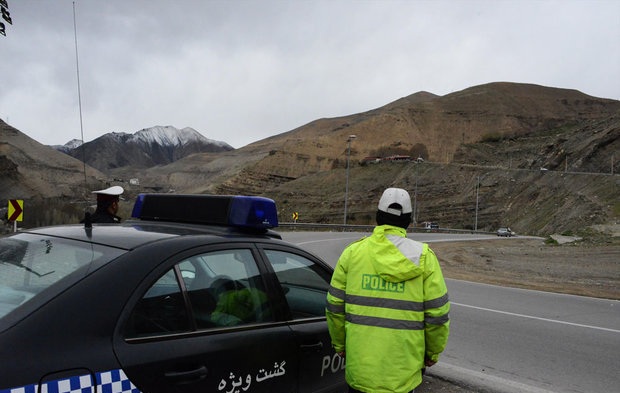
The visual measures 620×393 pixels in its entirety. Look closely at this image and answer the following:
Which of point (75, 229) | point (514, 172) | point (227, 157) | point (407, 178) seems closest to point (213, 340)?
point (75, 229)

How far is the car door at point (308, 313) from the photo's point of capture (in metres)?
3.21

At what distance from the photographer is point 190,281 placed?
108 inches

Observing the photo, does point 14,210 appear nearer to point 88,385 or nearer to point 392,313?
point 88,385

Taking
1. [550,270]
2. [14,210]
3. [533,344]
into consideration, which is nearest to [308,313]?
[533,344]

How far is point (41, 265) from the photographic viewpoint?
8.58ft

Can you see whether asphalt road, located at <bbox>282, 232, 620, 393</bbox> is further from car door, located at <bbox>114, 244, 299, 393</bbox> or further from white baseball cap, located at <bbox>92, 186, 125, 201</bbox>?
white baseball cap, located at <bbox>92, 186, 125, 201</bbox>

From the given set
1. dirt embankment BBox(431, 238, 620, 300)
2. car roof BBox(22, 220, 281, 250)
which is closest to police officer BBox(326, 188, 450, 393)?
car roof BBox(22, 220, 281, 250)

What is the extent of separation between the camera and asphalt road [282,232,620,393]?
5246 mm

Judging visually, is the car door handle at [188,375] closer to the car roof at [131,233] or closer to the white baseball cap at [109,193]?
the car roof at [131,233]

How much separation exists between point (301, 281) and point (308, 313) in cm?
23

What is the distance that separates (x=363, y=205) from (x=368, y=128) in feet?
134

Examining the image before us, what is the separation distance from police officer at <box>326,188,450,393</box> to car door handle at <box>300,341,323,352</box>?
0.49m

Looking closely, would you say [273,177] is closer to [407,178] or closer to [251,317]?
[407,178]

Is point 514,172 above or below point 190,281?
above
